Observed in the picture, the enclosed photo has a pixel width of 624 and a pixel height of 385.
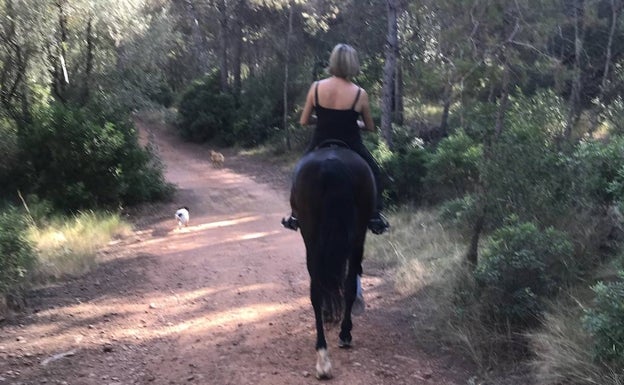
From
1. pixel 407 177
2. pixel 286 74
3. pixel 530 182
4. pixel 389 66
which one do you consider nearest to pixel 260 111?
pixel 286 74

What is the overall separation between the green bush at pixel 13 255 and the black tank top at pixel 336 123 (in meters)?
4.01

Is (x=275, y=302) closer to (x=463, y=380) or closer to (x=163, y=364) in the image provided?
(x=163, y=364)

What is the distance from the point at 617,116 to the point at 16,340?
11204 millimetres

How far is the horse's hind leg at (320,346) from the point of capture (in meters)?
4.84

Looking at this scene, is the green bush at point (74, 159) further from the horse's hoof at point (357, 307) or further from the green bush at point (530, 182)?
the green bush at point (530, 182)

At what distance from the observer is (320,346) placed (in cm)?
493

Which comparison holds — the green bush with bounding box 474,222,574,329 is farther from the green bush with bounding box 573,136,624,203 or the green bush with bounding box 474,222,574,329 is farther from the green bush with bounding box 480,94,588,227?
the green bush with bounding box 573,136,624,203

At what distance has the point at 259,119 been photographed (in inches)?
1079

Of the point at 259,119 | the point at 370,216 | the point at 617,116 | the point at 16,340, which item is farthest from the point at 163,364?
the point at 259,119

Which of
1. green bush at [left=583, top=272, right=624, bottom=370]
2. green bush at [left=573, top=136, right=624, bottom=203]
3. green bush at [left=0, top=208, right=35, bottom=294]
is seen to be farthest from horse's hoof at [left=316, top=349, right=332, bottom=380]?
green bush at [left=0, top=208, right=35, bottom=294]

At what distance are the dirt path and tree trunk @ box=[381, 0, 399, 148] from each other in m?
7.10

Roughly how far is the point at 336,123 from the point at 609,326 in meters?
2.75

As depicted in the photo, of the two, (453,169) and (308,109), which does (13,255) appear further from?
(453,169)

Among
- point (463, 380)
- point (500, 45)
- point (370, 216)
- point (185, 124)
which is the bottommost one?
point (185, 124)
